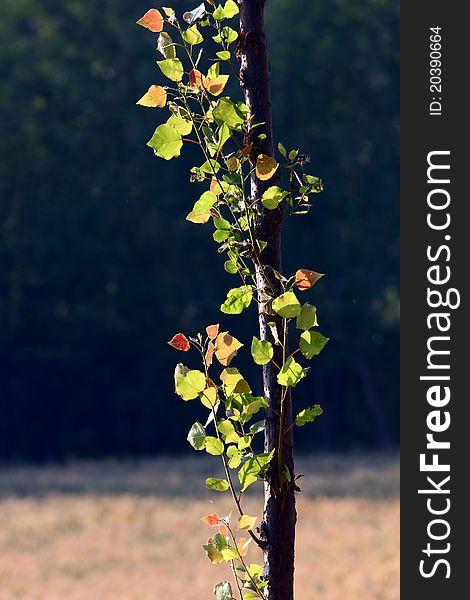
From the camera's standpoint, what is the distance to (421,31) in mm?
4539

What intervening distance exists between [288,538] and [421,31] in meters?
A: 2.48

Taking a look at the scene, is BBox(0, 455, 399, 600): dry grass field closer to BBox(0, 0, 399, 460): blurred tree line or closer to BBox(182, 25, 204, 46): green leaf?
BBox(0, 0, 399, 460): blurred tree line

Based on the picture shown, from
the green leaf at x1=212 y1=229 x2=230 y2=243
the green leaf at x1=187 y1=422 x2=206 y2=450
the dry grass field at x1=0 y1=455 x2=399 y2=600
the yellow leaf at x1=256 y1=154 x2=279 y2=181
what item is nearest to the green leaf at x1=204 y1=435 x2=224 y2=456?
the green leaf at x1=187 y1=422 x2=206 y2=450

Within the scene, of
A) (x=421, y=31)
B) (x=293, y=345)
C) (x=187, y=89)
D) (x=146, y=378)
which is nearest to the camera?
(x=187, y=89)

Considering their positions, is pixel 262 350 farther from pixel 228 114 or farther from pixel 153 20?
pixel 153 20

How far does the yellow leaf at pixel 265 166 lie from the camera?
2711 mm

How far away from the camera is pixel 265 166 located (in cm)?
272

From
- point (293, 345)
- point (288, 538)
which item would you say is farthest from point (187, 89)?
point (293, 345)

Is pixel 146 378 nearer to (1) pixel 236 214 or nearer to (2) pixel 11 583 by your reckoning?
(2) pixel 11 583

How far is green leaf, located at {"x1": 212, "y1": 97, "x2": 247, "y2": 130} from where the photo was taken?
2.73 meters

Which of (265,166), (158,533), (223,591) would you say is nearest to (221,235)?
(265,166)

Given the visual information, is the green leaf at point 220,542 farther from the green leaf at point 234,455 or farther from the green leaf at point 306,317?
the green leaf at point 306,317

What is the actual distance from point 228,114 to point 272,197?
0.75ft

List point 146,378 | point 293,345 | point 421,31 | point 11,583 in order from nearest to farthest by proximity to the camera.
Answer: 1. point 421,31
2. point 11,583
3. point 293,345
4. point 146,378
